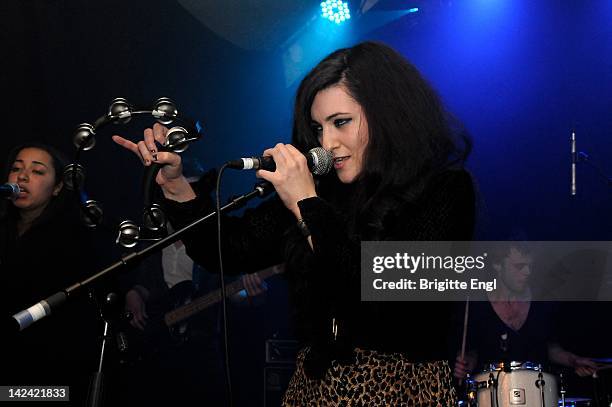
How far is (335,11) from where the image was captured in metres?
4.66

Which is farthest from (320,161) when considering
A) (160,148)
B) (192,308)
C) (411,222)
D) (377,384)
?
(192,308)

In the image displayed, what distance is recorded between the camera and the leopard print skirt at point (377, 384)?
153 cm

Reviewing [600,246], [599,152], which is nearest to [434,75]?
[599,152]

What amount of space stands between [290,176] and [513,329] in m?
2.86

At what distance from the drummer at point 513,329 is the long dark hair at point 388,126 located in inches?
91.9

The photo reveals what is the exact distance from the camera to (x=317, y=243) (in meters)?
1.55

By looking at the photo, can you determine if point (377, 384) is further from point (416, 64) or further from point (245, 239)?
point (416, 64)

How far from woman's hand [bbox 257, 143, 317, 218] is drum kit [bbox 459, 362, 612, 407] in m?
2.35

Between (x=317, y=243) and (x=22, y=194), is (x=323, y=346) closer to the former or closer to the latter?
(x=317, y=243)

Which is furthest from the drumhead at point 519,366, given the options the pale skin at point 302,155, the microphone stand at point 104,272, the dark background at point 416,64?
the microphone stand at point 104,272

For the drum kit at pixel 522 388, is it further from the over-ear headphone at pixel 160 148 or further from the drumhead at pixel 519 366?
the over-ear headphone at pixel 160 148

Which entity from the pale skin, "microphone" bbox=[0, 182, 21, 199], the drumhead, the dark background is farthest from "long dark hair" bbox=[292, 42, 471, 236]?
the dark background

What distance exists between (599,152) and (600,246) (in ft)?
1.96

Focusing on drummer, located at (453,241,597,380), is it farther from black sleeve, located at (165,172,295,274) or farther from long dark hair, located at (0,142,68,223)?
black sleeve, located at (165,172,295,274)
